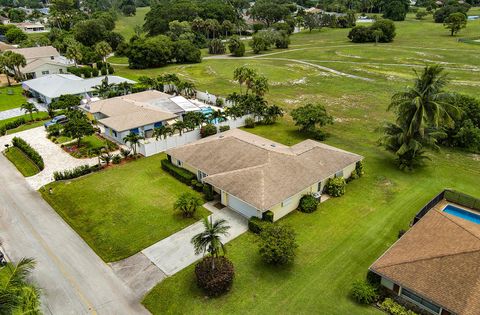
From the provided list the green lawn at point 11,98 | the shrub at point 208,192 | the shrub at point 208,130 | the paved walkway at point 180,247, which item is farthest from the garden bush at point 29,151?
the green lawn at point 11,98

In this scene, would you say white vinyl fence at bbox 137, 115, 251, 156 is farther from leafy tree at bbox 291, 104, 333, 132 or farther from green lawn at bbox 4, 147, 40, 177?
green lawn at bbox 4, 147, 40, 177

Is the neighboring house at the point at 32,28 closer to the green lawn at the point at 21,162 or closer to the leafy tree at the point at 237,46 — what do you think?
the leafy tree at the point at 237,46

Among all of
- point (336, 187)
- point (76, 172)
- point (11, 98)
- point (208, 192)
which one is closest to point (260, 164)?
point (208, 192)

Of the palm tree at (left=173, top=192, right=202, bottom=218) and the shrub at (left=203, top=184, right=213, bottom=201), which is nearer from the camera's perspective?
the palm tree at (left=173, top=192, right=202, bottom=218)

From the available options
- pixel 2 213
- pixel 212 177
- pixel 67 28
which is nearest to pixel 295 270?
pixel 212 177

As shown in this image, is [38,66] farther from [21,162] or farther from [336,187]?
[336,187]

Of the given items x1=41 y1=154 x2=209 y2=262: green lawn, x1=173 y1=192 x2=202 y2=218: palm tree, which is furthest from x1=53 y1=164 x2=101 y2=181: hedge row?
x1=173 y1=192 x2=202 y2=218: palm tree
